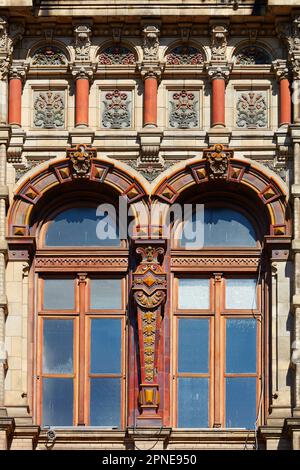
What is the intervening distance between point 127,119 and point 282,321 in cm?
501

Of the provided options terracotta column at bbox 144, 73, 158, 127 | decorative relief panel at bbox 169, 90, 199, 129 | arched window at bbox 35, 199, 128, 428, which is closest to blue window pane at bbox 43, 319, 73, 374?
arched window at bbox 35, 199, 128, 428

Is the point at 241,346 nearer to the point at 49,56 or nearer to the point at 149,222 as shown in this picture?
the point at 149,222

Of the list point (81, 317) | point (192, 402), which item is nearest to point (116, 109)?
point (81, 317)

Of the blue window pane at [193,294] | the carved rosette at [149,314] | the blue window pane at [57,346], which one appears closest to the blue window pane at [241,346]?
the blue window pane at [193,294]

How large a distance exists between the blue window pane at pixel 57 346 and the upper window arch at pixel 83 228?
A: 5.04 ft

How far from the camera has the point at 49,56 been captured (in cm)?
5688

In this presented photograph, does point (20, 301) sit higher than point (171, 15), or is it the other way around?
point (171, 15)

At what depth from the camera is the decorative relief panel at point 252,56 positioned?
56812 mm

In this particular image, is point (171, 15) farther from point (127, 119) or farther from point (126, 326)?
point (126, 326)

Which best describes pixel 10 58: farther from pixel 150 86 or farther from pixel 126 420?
pixel 126 420

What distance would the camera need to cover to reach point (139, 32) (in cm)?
5675

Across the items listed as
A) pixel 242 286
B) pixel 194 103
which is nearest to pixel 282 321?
pixel 242 286

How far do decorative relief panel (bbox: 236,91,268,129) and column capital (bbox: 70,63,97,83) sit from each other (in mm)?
2839

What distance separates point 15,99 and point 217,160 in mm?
4053
